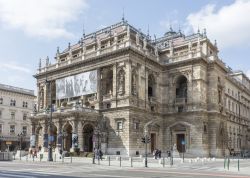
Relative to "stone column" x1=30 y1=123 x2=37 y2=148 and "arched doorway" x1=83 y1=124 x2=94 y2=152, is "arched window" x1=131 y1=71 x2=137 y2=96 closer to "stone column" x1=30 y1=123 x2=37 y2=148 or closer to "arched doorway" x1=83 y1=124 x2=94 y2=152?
"arched doorway" x1=83 y1=124 x2=94 y2=152

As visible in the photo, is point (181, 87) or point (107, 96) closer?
point (107, 96)

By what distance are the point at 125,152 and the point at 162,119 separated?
11924mm

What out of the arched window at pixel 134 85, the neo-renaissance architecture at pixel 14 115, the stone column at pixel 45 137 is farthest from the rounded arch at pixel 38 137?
Answer: the neo-renaissance architecture at pixel 14 115

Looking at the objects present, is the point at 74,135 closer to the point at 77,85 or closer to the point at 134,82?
the point at 77,85

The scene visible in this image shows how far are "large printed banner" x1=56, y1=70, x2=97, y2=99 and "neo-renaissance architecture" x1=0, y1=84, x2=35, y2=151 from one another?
2264 cm

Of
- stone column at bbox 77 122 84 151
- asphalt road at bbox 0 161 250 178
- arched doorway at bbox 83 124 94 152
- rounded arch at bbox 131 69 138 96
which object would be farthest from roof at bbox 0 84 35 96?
asphalt road at bbox 0 161 250 178

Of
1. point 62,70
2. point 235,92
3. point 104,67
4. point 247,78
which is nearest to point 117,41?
point 104,67

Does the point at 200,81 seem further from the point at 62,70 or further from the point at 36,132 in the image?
the point at 36,132

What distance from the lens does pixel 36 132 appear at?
63531mm

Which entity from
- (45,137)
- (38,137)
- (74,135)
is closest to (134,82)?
(74,135)

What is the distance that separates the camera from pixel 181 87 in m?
65.0

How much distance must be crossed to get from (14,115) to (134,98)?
42.4 meters

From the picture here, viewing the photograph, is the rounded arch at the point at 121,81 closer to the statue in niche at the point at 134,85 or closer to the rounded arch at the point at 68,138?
the statue in niche at the point at 134,85

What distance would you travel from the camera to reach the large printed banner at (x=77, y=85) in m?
61.2
